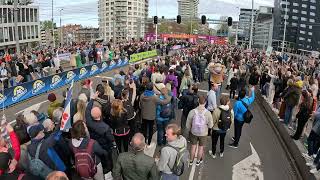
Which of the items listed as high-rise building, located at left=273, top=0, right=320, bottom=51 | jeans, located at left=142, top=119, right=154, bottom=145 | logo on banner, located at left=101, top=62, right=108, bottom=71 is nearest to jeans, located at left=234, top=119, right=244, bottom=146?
jeans, located at left=142, top=119, right=154, bottom=145

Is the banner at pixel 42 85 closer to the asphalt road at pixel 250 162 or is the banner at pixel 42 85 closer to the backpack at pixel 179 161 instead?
the asphalt road at pixel 250 162

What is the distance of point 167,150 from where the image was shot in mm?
5160

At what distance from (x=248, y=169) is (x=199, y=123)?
1889mm

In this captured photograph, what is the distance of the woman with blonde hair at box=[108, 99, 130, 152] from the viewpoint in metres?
7.52

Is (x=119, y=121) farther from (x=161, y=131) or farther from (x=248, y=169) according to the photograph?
(x=248, y=169)

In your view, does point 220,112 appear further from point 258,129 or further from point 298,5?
point 298,5

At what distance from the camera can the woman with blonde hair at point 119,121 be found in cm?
752

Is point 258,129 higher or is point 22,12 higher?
point 22,12

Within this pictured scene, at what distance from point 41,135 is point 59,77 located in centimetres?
1610

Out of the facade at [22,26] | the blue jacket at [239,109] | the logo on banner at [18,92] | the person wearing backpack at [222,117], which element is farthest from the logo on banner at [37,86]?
the facade at [22,26]

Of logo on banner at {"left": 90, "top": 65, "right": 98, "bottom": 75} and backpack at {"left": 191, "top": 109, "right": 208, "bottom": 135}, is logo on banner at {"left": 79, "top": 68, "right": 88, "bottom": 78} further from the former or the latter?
backpack at {"left": 191, "top": 109, "right": 208, "bottom": 135}

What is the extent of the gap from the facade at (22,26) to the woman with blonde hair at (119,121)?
70914 millimetres

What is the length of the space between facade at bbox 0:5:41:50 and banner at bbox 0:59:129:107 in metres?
53.0

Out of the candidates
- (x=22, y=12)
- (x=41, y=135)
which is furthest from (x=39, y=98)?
(x=22, y=12)
